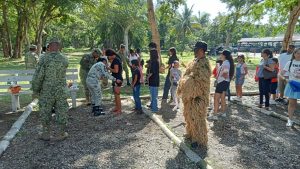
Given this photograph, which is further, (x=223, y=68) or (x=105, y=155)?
(x=223, y=68)

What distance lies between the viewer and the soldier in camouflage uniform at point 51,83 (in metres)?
6.01

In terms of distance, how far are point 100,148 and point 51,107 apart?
4.00 feet

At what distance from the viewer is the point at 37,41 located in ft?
84.7

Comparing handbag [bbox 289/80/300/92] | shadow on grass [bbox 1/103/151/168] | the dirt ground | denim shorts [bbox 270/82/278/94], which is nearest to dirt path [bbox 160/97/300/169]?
the dirt ground

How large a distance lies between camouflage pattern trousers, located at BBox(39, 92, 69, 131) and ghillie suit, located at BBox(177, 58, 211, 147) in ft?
7.44

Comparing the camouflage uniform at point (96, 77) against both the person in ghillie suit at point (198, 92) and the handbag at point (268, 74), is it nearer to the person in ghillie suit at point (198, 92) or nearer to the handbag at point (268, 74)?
the person in ghillie suit at point (198, 92)

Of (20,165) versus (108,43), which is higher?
(108,43)

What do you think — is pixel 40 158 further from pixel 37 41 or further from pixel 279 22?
pixel 37 41

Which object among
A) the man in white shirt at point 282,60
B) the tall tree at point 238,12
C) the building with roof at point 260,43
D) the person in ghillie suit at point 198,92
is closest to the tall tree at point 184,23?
the building with roof at point 260,43

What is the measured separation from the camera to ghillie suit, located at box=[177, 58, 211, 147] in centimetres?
578

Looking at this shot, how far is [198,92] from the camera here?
5789mm

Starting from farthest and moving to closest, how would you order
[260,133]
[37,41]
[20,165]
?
[37,41] < [260,133] < [20,165]

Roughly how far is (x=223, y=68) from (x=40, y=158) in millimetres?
4430

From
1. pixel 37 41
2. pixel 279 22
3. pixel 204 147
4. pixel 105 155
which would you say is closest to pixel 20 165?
pixel 105 155
